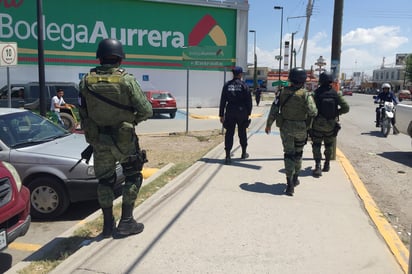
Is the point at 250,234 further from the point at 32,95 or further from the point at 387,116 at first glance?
the point at 32,95

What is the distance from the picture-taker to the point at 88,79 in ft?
12.7

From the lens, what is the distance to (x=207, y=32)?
27.8m

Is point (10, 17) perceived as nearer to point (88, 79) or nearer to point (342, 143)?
point (342, 143)

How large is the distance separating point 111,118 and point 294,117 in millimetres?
2855

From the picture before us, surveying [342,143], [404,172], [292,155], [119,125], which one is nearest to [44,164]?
[119,125]

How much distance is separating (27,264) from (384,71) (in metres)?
136

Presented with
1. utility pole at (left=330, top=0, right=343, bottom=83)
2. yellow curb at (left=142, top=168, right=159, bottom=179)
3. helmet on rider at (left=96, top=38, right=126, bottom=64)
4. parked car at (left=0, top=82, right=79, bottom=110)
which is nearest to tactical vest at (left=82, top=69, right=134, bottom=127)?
helmet on rider at (left=96, top=38, right=126, bottom=64)

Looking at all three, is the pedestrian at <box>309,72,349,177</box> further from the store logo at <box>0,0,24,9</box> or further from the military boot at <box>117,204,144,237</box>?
the store logo at <box>0,0,24,9</box>

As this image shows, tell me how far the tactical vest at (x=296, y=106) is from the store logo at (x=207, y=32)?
22618 mm

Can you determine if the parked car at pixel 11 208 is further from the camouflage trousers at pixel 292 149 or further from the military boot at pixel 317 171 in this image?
the military boot at pixel 317 171

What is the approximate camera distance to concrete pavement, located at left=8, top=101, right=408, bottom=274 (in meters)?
3.56

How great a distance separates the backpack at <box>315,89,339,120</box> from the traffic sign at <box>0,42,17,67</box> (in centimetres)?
692

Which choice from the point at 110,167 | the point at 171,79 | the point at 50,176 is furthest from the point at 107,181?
the point at 171,79

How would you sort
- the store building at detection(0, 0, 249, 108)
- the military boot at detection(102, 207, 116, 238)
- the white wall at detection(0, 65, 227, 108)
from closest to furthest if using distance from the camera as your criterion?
the military boot at detection(102, 207, 116, 238) → the store building at detection(0, 0, 249, 108) → the white wall at detection(0, 65, 227, 108)
